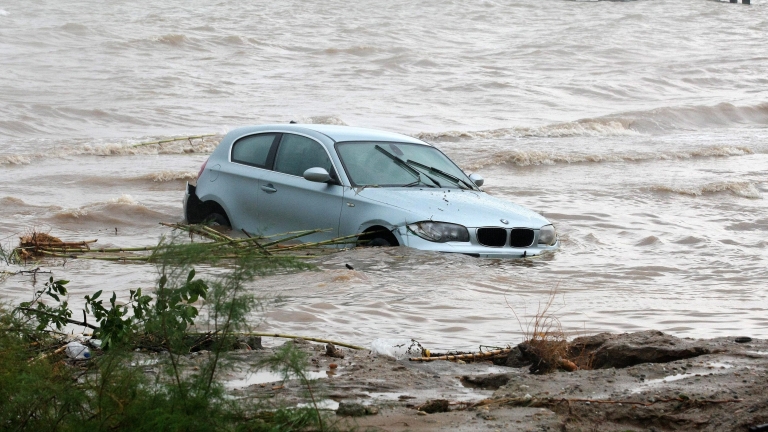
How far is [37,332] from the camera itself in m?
4.68

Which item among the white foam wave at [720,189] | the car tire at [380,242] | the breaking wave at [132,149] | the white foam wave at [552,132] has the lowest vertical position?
the breaking wave at [132,149]

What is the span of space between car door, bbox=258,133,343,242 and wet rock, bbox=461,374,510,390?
13.4 feet

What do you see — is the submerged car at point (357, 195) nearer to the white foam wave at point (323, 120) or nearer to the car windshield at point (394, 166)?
the car windshield at point (394, 166)

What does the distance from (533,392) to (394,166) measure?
5205 millimetres

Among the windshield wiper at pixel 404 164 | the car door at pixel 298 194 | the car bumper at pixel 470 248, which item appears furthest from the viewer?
the windshield wiper at pixel 404 164

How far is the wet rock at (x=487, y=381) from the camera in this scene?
16.9 feet

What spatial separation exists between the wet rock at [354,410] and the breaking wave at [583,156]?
1543cm

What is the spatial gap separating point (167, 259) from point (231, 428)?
25.6 inches

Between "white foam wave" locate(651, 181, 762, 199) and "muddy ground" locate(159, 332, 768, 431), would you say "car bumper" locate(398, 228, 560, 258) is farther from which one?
"white foam wave" locate(651, 181, 762, 199)

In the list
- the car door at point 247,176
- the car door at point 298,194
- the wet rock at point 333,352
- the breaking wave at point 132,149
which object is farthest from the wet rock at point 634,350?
the breaking wave at point 132,149

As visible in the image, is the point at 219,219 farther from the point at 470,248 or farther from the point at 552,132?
the point at 552,132

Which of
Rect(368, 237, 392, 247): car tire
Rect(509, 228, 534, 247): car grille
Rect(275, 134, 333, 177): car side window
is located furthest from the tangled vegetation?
Rect(275, 134, 333, 177): car side window

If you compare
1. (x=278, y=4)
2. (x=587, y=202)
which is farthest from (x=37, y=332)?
(x=278, y=4)

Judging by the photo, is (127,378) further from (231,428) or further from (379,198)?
(379,198)
